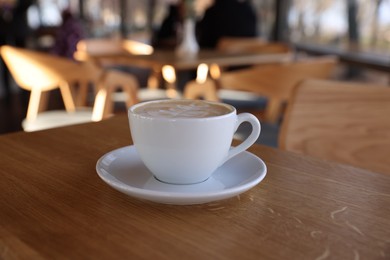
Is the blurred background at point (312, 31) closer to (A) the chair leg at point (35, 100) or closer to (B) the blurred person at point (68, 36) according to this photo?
(B) the blurred person at point (68, 36)

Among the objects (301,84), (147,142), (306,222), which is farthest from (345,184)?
(301,84)

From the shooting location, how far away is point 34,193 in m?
0.60

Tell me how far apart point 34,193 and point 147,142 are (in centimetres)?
16

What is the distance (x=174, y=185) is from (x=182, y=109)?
0.11m

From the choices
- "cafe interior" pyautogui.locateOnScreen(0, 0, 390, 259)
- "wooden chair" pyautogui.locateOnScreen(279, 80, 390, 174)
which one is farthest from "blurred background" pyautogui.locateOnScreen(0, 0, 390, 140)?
"wooden chair" pyautogui.locateOnScreen(279, 80, 390, 174)

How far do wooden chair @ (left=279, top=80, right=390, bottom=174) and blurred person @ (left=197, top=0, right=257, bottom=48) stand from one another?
3.20 meters

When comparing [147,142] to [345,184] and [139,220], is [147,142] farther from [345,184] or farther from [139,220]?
[345,184]

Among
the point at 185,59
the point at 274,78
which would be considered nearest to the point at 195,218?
the point at 274,78

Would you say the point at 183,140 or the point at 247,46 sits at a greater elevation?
the point at 183,140

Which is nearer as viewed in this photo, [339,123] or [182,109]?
[182,109]

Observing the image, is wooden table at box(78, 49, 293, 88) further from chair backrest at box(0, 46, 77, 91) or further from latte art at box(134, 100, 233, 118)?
latte art at box(134, 100, 233, 118)

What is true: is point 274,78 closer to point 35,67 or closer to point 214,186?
point 35,67

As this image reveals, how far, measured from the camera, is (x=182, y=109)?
0.64 meters

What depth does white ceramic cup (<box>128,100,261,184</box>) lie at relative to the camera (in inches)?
22.6
